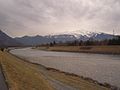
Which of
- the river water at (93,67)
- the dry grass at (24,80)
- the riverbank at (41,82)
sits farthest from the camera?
the river water at (93,67)

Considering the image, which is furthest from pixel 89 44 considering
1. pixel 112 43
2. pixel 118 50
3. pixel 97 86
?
pixel 97 86

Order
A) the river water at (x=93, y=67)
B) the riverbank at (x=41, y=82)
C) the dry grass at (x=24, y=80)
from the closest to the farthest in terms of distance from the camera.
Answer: the dry grass at (x=24, y=80), the riverbank at (x=41, y=82), the river water at (x=93, y=67)

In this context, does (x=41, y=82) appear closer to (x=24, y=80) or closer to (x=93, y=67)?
(x=24, y=80)

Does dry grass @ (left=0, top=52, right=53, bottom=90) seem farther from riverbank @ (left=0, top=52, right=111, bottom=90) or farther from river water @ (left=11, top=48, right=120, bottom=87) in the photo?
river water @ (left=11, top=48, right=120, bottom=87)

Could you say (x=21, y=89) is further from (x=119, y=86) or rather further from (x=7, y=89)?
(x=119, y=86)

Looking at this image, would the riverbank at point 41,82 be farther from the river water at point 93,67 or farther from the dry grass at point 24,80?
the river water at point 93,67

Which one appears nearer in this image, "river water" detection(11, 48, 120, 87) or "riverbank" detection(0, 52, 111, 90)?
"riverbank" detection(0, 52, 111, 90)

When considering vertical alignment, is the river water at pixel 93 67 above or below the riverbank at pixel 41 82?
below

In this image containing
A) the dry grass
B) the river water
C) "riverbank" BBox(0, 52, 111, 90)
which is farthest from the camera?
the river water

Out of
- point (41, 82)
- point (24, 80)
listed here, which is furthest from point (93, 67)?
point (24, 80)

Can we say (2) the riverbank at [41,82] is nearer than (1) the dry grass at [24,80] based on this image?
No

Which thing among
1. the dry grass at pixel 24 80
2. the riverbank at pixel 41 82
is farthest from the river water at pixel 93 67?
the dry grass at pixel 24 80

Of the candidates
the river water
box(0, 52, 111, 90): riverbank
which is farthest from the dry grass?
the river water

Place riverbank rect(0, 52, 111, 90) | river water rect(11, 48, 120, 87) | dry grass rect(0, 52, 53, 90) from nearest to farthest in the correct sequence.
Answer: dry grass rect(0, 52, 53, 90), riverbank rect(0, 52, 111, 90), river water rect(11, 48, 120, 87)
